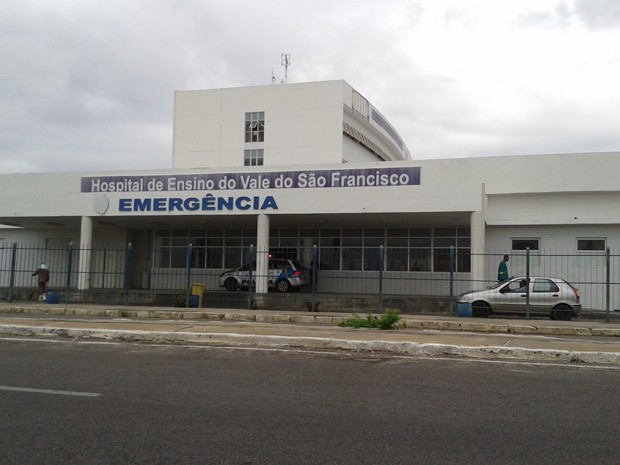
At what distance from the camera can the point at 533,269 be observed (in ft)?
69.8

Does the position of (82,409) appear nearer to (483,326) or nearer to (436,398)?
(436,398)

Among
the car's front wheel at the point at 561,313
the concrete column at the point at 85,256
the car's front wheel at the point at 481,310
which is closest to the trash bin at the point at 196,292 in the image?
the concrete column at the point at 85,256

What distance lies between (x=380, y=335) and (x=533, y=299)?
23.0 feet

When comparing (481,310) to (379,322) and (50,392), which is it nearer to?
(379,322)

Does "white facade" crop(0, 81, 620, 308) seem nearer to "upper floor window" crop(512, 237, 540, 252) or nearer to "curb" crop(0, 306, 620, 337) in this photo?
"upper floor window" crop(512, 237, 540, 252)

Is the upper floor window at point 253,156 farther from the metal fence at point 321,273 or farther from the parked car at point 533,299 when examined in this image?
the parked car at point 533,299

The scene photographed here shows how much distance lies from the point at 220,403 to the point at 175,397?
63cm

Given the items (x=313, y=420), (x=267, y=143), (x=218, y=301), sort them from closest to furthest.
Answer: (x=313, y=420) < (x=218, y=301) < (x=267, y=143)

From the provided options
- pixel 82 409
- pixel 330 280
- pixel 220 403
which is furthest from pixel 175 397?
pixel 330 280

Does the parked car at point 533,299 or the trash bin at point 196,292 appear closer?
the parked car at point 533,299

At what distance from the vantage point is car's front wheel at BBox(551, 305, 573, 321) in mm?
16078

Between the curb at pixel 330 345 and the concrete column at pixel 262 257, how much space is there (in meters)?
8.98

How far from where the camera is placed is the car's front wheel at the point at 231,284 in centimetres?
2277

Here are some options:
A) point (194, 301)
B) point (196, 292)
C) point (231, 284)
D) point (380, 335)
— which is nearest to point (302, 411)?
point (380, 335)
